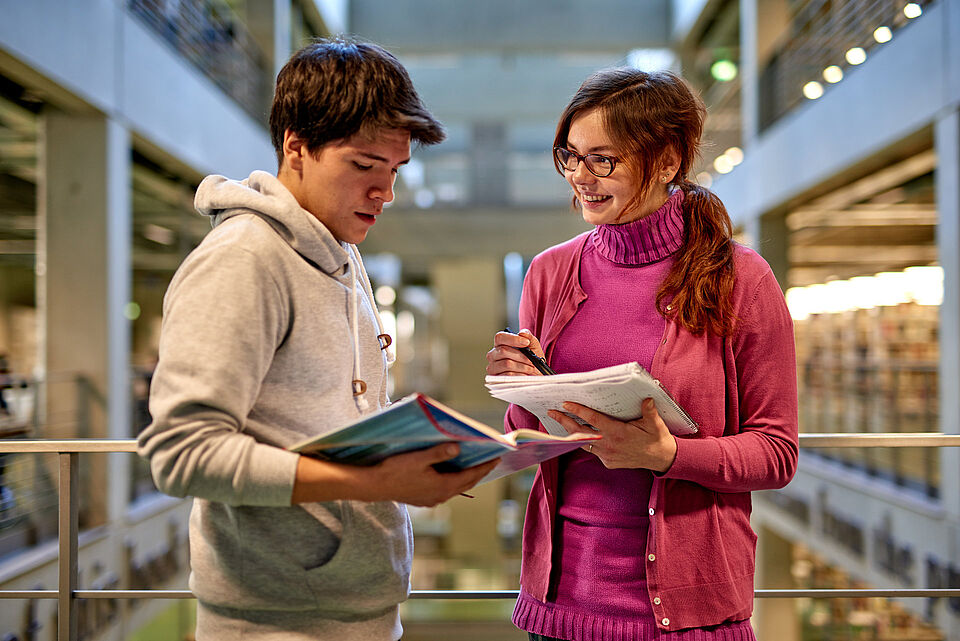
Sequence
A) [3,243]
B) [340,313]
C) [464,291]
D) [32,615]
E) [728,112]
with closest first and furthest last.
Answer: [340,313] → [32,615] → [3,243] → [728,112] → [464,291]

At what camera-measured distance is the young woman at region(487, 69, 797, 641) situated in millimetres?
1013

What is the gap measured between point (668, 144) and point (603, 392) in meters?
0.39

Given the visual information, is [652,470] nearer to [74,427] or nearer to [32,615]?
[32,615]

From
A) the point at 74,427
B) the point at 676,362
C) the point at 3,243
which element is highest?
the point at 3,243

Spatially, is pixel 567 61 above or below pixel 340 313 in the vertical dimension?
above

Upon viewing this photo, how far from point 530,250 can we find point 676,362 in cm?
1019

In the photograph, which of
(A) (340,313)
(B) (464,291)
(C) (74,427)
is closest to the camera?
(A) (340,313)

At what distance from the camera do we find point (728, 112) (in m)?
11.0

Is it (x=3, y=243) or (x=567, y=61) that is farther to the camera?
(x=567, y=61)

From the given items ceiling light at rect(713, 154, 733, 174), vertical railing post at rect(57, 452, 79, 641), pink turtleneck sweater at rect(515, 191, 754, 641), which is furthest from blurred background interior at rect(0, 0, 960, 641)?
vertical railing post at rect(57, 452, 79, 641)

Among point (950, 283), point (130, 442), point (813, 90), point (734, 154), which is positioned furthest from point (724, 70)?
point (130, 442)

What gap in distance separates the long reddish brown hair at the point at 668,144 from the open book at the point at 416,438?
33 cm

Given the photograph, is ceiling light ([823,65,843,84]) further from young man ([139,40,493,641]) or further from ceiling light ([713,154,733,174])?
young man ([139,40,493,641])

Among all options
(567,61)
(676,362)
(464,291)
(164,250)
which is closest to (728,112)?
(567,61)
